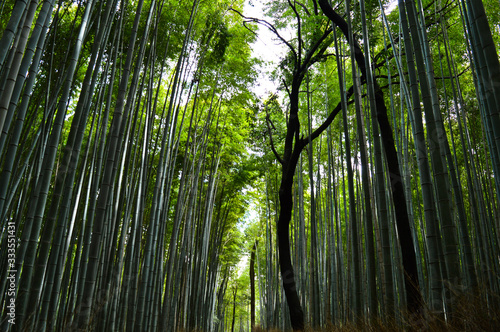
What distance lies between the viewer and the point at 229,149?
7238mm

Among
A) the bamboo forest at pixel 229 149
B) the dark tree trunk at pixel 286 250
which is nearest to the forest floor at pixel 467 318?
the bamboo forest at pixel 229 149

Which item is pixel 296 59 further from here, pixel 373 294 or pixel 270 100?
pixel 373 294

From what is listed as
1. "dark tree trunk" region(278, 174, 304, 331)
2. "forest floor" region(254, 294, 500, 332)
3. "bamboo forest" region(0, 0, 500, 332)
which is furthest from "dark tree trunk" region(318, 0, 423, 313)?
"dark tree trunk" region(278, 174, 304, 331)

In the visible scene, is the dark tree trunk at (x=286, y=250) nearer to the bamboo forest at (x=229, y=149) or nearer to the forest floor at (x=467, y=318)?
the bamboo forest at (x=229, y=149)

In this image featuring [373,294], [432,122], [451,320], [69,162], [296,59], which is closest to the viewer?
[451,320]

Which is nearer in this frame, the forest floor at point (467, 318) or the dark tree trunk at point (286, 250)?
the forest floor at point (467, 318)

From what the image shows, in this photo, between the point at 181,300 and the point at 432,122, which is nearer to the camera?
the point at 432,122

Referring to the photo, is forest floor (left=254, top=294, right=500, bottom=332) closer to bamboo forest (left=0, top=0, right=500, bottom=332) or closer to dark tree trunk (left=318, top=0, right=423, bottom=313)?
bamboo forest (left=0, top=0, right=500, bottom=332)

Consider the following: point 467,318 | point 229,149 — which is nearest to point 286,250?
point 229,149

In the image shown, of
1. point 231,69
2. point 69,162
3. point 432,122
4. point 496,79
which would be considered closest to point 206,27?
point 231,69

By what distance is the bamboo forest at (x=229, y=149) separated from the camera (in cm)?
164

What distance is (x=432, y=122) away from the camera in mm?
1659

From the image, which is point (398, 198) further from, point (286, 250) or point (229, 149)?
point (229, 149)

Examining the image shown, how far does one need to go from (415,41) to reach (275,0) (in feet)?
11.9
